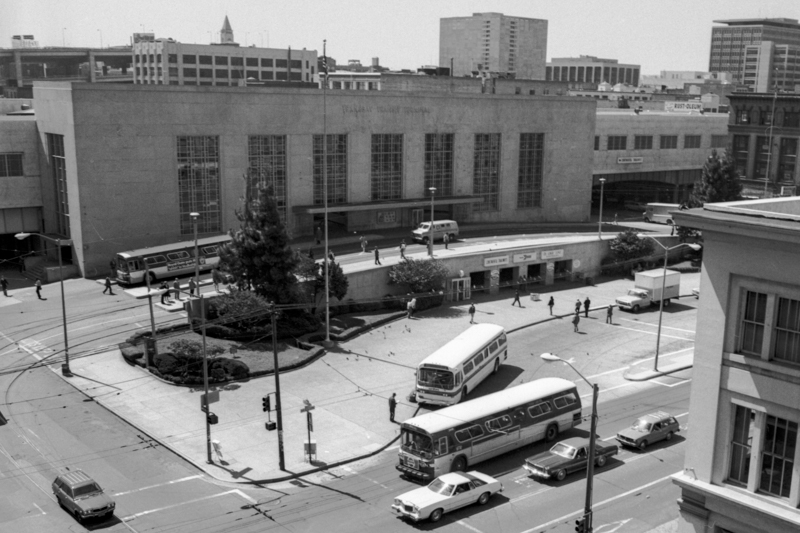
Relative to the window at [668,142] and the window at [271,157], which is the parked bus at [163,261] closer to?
the window at [271,157]

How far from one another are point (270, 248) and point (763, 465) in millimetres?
40302

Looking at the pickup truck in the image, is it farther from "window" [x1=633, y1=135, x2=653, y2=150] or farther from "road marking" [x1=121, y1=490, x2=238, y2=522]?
"window" [x1=633, y1=135, x2=653, y2=150]

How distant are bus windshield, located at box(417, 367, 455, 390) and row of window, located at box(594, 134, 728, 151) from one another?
66.4 metres

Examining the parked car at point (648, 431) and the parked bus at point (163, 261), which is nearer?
the parked car at point (648, 431)

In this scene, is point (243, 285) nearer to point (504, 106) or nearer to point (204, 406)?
point (204, 406)

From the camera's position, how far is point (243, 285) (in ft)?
188

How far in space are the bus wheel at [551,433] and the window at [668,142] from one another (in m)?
77.9

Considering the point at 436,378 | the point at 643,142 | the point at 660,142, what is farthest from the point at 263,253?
the point at 660,142

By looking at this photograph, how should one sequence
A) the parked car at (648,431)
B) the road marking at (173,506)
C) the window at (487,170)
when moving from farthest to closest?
1. the window at (487,170)
2. the parked car at (648,431)
3. the road marking at (173,506)

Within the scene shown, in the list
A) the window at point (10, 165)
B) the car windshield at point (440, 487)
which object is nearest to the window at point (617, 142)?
the window at point (10, 165)

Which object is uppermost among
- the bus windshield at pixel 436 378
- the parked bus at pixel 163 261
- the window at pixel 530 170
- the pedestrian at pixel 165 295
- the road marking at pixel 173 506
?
the window at pixel 530 170

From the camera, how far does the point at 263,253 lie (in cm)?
5584

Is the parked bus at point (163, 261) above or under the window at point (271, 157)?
under

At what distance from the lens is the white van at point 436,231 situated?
77.6 meters
